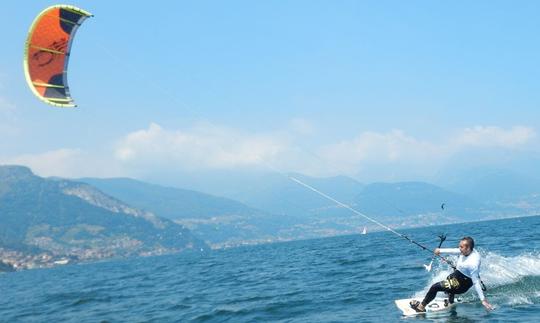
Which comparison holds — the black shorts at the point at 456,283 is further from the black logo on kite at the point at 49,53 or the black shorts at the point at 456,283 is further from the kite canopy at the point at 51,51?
the black logo on kite at the point at 49,53

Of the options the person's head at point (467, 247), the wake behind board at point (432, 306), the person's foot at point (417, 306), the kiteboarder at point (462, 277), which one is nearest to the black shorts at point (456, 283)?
the kiteboarder at point (462, 277)

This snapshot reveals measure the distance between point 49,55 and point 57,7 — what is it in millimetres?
2389

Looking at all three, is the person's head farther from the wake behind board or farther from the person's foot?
the person's foot

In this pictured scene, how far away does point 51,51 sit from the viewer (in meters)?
23.7

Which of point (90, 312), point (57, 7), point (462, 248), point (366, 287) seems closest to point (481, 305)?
point (462, 248)

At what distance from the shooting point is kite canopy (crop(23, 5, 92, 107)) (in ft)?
74.0

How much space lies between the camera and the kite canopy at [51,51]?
22.6 meters

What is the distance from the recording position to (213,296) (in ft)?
87.6

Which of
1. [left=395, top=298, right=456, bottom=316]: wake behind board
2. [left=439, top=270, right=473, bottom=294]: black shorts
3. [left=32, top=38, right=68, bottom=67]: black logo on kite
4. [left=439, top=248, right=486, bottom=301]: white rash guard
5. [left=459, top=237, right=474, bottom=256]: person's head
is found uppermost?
[left=32, top=38, right=68, bottom=67]: black logo on kite

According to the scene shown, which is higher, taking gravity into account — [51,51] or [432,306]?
[51,51]

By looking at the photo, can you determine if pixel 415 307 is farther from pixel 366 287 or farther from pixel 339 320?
pixel 366 287

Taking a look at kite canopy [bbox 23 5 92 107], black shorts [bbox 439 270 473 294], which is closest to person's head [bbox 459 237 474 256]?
black shorts [bbox 439 270 473 294]

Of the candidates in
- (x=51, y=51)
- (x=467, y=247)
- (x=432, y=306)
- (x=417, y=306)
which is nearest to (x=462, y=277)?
(x=467, y=247)

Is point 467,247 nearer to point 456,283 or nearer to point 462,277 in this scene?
point 462,277
